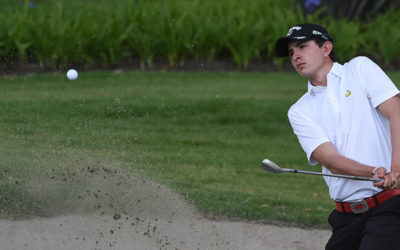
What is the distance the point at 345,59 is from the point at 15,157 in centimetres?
505

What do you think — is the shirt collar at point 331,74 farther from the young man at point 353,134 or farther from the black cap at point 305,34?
the black cap at point 305,34

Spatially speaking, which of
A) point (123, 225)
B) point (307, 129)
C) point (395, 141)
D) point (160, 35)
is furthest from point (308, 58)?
point (160, 35)

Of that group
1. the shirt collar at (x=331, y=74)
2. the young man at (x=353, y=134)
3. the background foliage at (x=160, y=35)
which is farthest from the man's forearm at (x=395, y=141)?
the background foliage at (x=160, y=35)

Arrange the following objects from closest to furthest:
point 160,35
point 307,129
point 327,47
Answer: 1. point 307,129
2. point 327,47
3. point 160,35

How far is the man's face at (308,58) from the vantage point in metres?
3.76

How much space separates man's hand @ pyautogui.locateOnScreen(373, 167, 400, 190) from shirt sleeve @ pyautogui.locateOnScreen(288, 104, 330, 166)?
0.33 m

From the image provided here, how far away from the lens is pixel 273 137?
787cm

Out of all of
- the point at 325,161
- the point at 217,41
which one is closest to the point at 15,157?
the point at 325,161

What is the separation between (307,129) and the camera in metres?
3.69

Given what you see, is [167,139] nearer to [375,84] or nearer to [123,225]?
[123,225]

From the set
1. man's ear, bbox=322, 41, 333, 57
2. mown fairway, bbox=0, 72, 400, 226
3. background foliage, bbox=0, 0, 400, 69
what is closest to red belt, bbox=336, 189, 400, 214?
man's ear, bbox=322, 41, 333, 57

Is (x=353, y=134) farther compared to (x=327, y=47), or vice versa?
(x=327, y=47)

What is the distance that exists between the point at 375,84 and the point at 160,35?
18.4 ft

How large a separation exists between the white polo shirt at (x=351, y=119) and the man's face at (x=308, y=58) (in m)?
0.07
